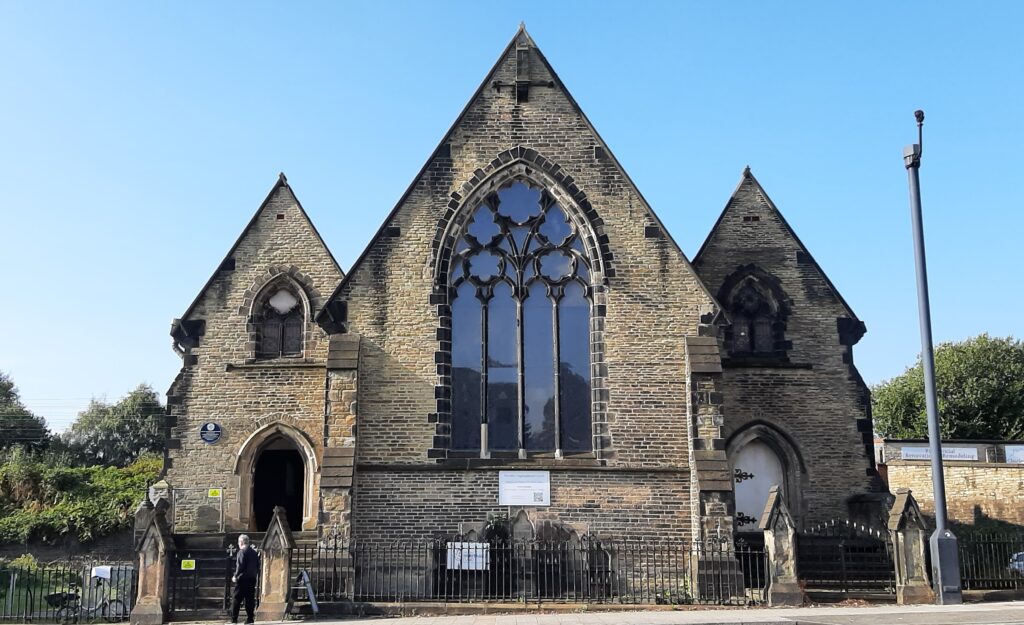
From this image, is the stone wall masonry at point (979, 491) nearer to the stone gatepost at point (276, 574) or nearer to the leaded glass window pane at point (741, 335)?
the leaded glass window pane at point (741, 335)

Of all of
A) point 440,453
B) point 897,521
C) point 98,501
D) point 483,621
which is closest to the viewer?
point 483,621

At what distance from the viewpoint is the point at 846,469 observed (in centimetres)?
2266

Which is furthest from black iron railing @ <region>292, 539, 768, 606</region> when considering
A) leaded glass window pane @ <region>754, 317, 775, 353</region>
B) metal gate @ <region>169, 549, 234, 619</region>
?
leaded glass window pane @ <region>754, 317, 775, 353</region>

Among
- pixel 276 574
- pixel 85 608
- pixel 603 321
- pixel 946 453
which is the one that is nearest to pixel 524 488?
pixel 603 321

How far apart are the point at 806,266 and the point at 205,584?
1607 centimetres

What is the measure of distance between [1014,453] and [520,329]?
24.1 m

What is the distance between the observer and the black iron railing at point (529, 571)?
679 inches

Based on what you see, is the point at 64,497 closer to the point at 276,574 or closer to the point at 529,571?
the point at 276,574

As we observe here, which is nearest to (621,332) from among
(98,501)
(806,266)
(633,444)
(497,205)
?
(633,444)

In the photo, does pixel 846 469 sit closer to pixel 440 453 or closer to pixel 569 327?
pixel 569 327

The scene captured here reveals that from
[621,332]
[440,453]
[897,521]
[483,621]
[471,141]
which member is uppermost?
[471,141]

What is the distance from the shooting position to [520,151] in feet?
68.1

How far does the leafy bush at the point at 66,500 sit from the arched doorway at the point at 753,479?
19201 mm

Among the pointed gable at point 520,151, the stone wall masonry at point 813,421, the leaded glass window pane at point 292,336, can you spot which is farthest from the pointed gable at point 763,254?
the leaded glass window pane at point 292,336
